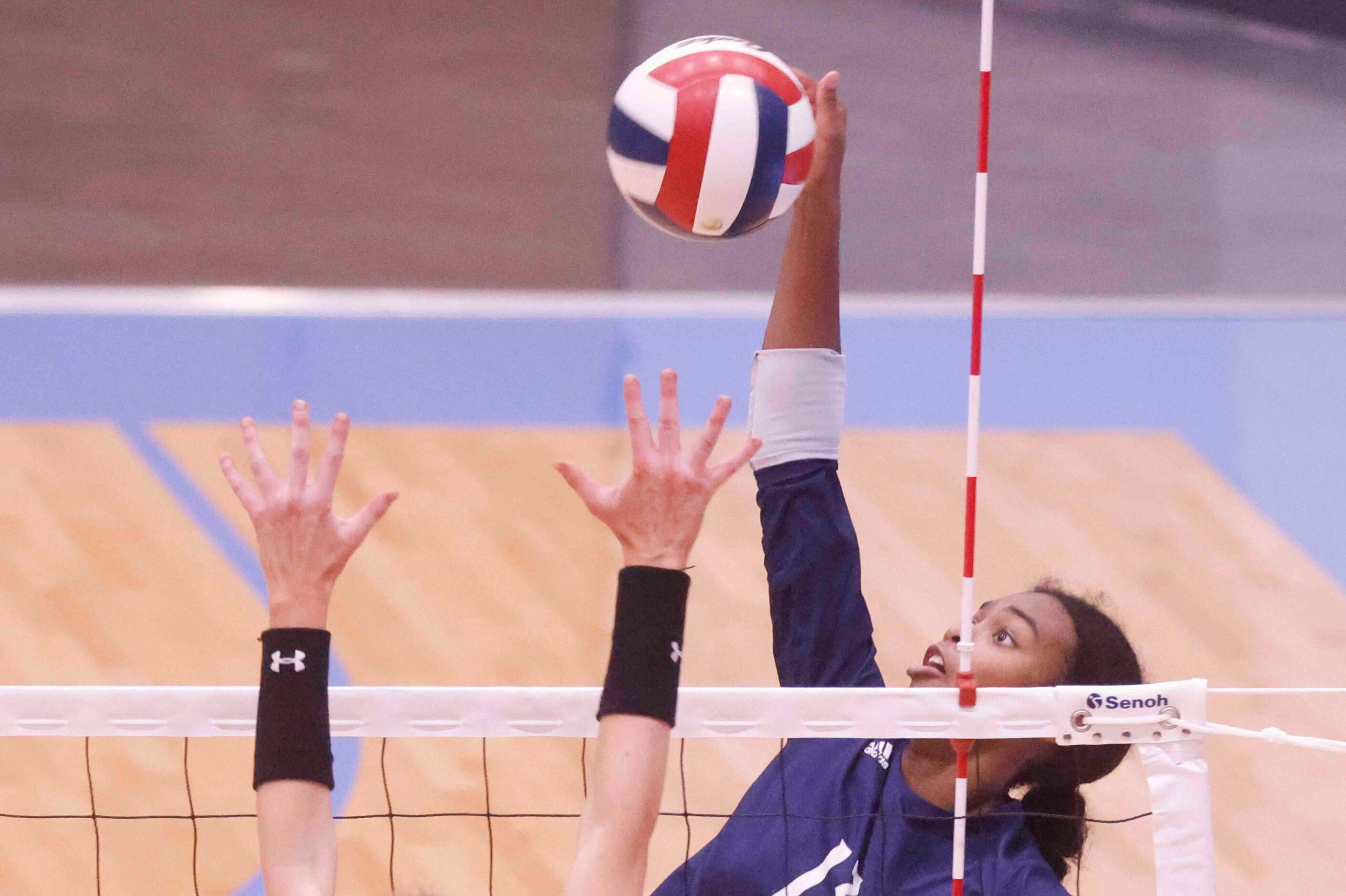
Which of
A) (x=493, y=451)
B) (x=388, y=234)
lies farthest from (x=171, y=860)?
(x=388, y=234)

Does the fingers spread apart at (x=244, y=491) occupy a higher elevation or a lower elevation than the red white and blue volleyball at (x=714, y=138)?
lower

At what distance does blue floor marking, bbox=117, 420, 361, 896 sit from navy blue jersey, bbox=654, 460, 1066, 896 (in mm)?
2487

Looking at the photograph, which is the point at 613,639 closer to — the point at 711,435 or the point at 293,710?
the point at 711,435

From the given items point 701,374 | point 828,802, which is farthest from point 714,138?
point 701,374

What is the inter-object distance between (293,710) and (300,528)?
8.8 inches

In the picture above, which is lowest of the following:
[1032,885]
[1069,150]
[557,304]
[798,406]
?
[1032,885]

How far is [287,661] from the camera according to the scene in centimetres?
196

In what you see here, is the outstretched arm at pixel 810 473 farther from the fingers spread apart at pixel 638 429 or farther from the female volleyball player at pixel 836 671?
the fingers spread apart at pixel 638 429

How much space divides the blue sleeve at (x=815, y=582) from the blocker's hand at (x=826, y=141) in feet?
1.70

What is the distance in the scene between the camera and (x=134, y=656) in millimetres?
5367

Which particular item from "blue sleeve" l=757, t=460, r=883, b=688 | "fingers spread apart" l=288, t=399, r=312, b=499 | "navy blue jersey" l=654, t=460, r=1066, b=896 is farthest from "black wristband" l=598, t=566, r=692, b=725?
"blue sleeve" l=757, t=460, r=883, b=688

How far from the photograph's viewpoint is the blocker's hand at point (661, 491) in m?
1.85

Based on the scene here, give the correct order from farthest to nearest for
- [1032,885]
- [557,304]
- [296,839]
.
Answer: [557,304], [1032,885], [296,839]

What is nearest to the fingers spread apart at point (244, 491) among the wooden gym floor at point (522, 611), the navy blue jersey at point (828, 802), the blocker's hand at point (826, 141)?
the navy blue jersey at point (828, 802)
